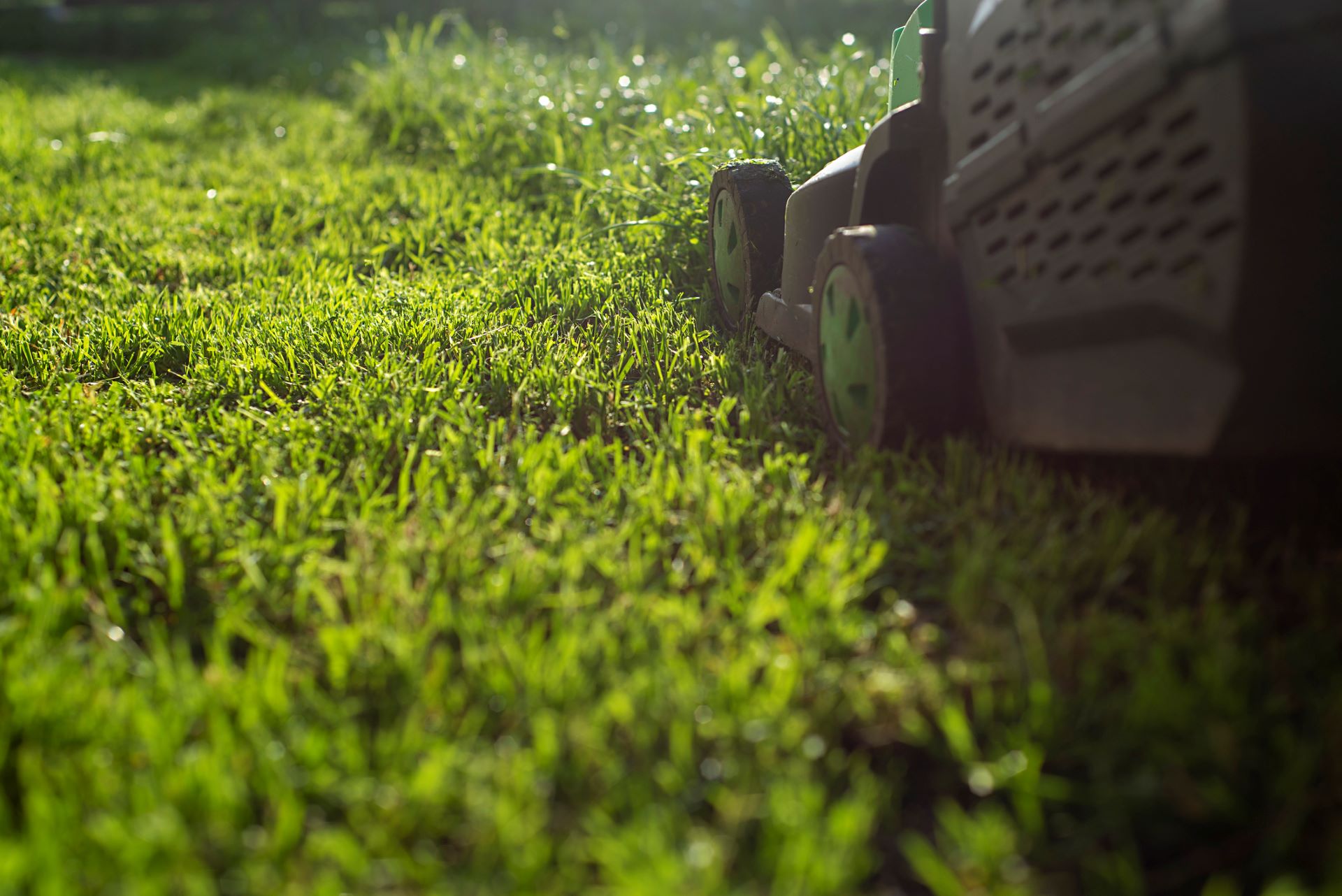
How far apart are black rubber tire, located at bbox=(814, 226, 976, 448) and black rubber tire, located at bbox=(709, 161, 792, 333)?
2.36 ft

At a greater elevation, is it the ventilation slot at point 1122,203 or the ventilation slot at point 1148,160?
the ventilation slot at point 1148,160

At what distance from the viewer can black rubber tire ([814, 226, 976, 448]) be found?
1.63 m

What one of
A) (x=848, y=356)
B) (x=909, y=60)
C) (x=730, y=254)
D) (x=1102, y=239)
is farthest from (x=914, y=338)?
(x=730, y=254)

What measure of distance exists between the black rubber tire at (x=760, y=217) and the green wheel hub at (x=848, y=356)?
0.53 meters

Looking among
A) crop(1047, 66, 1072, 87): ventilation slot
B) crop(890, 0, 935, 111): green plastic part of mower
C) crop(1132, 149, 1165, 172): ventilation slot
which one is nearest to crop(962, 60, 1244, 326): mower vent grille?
crop(1132, 149, 1165, 172): ventilation slot

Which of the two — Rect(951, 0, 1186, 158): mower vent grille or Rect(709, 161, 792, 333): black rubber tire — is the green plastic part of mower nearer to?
Rect(709, 161, 792, 333): black rubber tire

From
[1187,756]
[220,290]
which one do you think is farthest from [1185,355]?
[220,290]

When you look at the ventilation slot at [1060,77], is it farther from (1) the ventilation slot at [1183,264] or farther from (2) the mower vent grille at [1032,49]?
(1) the ventilation slot at [1183,264]

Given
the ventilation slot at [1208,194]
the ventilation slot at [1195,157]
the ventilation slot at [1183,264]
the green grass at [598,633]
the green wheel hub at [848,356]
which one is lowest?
the green grass at [598,633]

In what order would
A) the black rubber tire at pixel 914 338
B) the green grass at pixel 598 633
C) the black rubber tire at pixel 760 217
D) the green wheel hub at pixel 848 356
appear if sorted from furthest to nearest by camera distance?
the black rubber tire at pixel 760 217 → the green wheel hub at pixel 848 356 → the black rubber tire at pixel 914 338 → the green grass at pixel 598 633

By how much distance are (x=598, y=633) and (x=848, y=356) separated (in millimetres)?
808

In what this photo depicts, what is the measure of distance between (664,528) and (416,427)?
2.14 feet

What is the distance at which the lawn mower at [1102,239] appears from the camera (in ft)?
3.71

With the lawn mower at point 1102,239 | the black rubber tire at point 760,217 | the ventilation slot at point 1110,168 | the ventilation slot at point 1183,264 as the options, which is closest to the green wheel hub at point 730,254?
the black rubber tire at point 760,217
